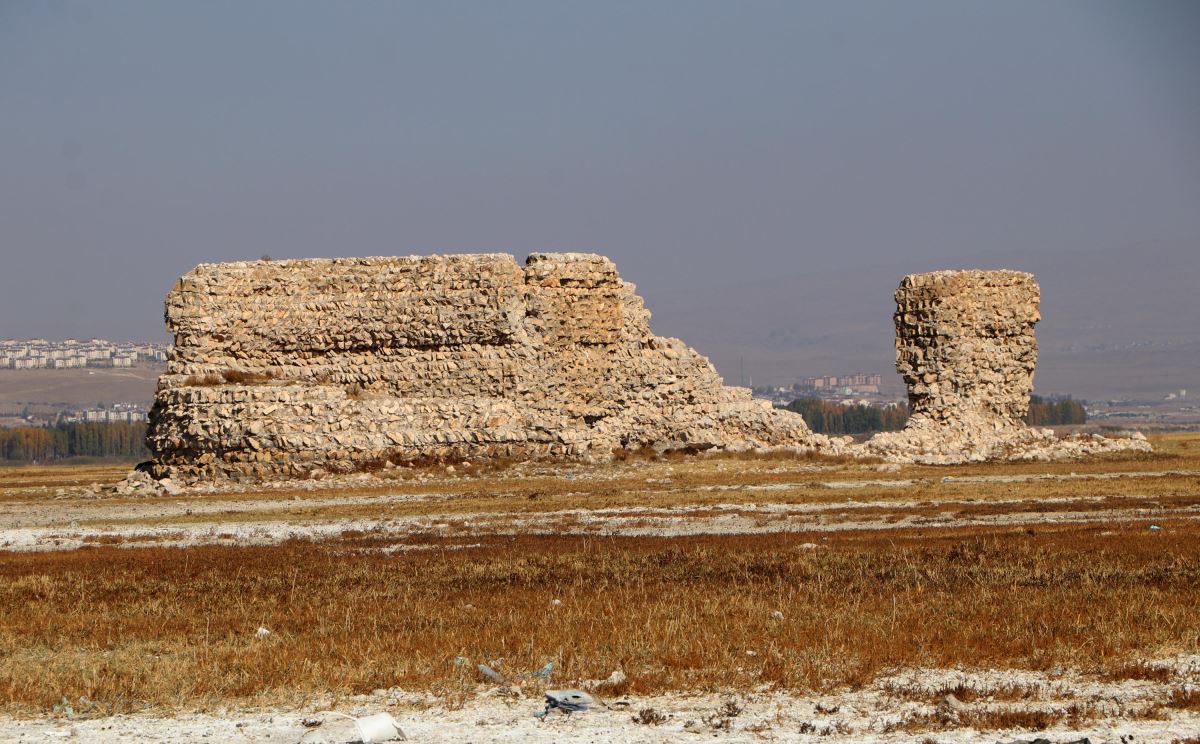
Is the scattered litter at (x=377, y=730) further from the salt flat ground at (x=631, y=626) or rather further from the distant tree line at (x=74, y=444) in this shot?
the distant tree line at (x=74, y=444)

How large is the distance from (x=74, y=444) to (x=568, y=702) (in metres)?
101

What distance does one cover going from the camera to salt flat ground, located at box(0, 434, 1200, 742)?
29.8ft

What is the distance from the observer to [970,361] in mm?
39406

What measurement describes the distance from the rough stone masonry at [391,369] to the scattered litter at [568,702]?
25020mm

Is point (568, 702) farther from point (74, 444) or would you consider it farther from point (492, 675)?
point (74, 444)

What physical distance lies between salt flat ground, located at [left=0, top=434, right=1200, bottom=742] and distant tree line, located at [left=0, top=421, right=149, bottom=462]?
81.4 metres

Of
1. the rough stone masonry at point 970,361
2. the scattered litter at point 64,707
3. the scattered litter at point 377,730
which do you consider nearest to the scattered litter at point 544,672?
the scattered litter at point 377,730

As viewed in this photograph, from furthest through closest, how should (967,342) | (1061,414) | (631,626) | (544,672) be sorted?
(1061,414)
(967,342)
(631,626)
(544,672)

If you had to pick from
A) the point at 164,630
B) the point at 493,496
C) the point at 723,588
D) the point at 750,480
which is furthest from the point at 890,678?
the point at 750,480

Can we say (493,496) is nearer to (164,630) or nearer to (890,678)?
(164,630)

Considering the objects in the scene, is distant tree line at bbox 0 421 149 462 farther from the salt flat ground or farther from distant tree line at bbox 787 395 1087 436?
the salt flat ground

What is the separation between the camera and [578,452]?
35.3 m

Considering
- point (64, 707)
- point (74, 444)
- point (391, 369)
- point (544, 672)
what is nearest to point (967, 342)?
point (391, 369)

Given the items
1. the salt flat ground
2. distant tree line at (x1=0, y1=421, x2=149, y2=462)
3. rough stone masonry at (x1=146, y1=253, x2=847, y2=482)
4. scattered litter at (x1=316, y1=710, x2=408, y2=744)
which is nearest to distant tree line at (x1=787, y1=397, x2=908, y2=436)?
distant tree line at (x1=0, y1=421, x2=149, y2=462)
